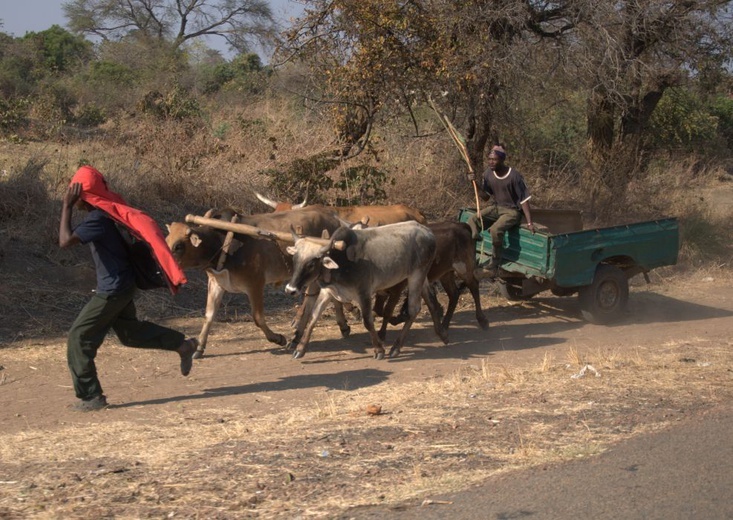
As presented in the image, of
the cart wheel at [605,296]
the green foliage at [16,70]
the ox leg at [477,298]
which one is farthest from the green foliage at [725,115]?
the ox leg at [477,298]

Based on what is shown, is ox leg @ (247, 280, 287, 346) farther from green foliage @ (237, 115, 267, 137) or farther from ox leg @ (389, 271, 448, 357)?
green foliage @ (237, 115, 267, 137)

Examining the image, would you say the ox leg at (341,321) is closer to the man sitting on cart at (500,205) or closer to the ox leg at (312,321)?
the ox leg at (312,321)

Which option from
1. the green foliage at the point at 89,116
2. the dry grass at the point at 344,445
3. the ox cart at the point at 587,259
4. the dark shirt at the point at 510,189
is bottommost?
the dry grass at the point at 344,445

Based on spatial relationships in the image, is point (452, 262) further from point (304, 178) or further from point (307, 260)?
point (304, 178)

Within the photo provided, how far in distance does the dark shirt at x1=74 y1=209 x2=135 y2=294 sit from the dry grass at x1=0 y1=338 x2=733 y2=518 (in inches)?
42.9

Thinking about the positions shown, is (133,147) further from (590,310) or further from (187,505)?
(187,505)

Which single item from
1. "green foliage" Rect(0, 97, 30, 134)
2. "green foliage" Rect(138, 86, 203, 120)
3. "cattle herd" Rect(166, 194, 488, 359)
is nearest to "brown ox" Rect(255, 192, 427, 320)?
"cattle herd" Rect(166, 194, 488, 359)

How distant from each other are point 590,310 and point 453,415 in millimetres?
4912

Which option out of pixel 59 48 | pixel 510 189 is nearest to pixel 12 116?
pixel 510 189

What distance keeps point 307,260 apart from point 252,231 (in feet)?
2.05

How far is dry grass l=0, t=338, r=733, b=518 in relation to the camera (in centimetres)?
546

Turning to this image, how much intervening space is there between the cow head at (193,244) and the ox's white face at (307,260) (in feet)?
3.06

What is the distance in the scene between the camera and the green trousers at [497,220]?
11.5 meters

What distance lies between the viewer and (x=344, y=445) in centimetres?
646
